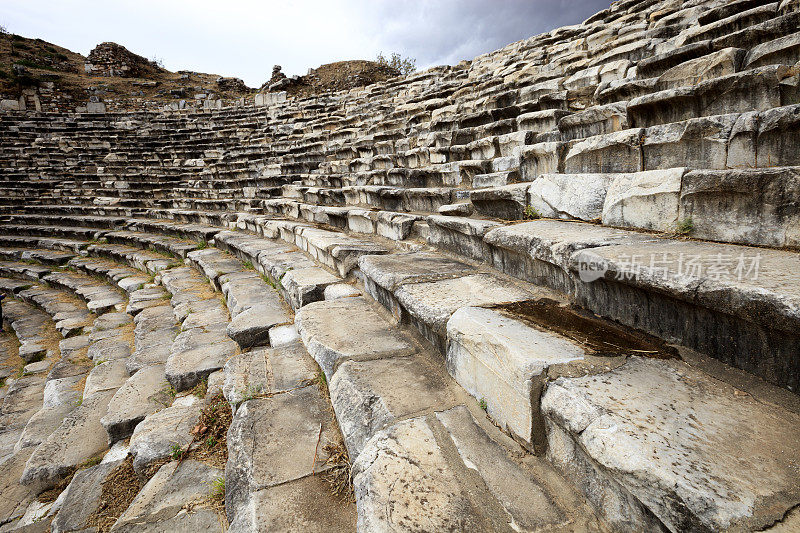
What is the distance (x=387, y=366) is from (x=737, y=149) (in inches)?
74.3

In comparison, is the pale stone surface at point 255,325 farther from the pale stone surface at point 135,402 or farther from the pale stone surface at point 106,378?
the pale stone surface at point 106,378

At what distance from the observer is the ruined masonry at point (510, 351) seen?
3.30 feet

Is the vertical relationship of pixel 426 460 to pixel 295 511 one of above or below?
above

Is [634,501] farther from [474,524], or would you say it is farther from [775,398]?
[775,398]

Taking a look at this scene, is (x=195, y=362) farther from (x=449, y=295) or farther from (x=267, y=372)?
(x=449, y=295)

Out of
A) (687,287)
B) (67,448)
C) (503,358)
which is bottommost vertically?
(67,448)

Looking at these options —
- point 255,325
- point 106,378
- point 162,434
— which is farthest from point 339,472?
point 106,378

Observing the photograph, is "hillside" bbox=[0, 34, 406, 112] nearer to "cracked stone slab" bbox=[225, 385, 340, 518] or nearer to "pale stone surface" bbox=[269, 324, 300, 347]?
"pale stone surface" bbox=[269, 324, 300, 347]

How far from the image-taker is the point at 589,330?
4.80 feet

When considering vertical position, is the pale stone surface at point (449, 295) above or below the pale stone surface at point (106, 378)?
above

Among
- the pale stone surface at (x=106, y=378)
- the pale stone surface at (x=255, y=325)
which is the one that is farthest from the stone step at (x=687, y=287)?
the pale stone surface at (x=106, y=378)

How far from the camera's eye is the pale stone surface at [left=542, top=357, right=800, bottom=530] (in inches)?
29.8

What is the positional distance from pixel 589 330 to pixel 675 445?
61cm

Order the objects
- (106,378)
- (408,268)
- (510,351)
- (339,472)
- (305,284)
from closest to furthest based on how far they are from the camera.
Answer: (510,351), (339,472), (408,268), (305,284), (106,378)
